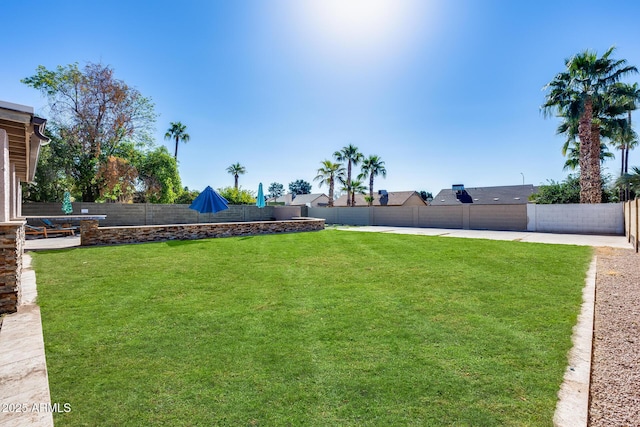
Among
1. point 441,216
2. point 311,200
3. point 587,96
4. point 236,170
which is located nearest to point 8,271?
Result: point 441,216

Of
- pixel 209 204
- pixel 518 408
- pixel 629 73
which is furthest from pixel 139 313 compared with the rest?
pixel 629 73

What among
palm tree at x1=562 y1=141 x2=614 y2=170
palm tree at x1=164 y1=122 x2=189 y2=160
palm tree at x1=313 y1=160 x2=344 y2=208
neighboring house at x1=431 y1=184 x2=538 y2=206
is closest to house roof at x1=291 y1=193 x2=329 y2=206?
palm tree at x1=313 y1=160 x2=344 y2=208

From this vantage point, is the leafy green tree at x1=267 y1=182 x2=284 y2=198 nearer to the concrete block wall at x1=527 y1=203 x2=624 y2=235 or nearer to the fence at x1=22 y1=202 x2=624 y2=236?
the fence at x1=22 y1=202 x2=624 y2=236

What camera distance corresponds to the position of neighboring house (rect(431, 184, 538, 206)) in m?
36.2

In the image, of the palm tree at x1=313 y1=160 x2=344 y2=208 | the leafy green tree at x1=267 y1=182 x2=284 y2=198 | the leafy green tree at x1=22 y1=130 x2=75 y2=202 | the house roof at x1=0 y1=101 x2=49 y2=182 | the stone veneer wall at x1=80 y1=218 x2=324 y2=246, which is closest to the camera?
the house roof at x1=0 y1=101 x2=49 y2=182

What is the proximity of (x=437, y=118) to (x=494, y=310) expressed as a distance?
18.1 m

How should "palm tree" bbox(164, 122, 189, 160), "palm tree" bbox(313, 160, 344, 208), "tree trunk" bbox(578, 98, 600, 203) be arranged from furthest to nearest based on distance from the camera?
"palm tree" bbox(164, 122, 189, 160)
"palm tree" bbox(313, 160, 344, 208)
"tree trunk" bbox(578, 98, 600, 203)

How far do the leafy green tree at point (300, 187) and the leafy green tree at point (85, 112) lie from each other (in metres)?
74.4

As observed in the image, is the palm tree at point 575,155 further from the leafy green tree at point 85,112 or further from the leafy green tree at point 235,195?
the leafy green tree at point 85,112

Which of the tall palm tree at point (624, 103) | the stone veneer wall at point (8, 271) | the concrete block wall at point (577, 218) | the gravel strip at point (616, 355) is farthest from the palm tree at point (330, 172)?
the stone veneer wall at point (8, 271)

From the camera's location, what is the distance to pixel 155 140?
24750 millimetres

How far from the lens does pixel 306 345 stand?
330 centimetres

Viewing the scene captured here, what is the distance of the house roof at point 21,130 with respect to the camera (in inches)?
178

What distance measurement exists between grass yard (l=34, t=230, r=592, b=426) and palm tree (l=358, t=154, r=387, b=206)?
28982mm
